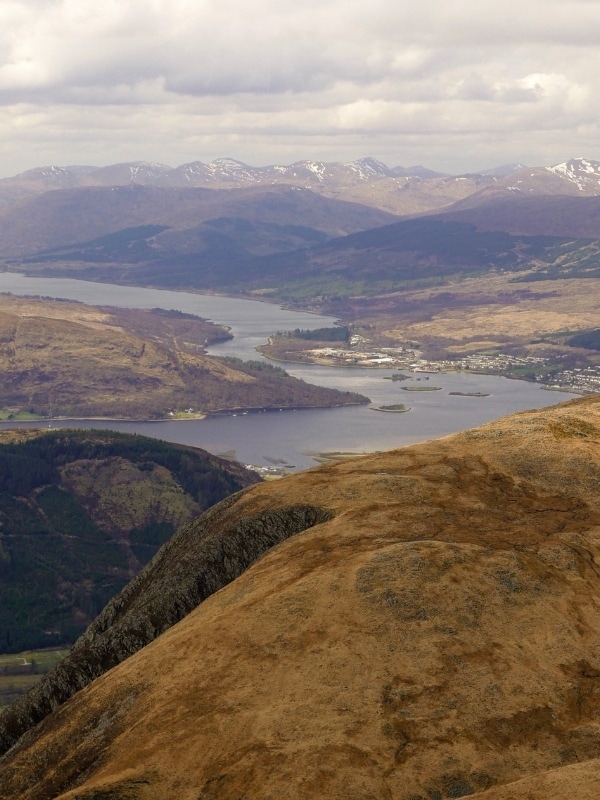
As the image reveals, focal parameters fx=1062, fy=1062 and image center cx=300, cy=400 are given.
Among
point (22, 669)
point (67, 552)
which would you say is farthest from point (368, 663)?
point (67, 552)

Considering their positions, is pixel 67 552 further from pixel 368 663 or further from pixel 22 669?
pixel 368 663

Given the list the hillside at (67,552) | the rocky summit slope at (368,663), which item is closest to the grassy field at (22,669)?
the hillside at (67,552)

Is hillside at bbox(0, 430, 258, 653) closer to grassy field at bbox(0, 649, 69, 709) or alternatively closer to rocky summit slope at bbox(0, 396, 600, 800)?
grassy field at bbox(0, 649, 69, 709)

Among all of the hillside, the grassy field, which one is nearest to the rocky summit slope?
the grassy field

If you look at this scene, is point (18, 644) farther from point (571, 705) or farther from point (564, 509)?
point (571, 705)

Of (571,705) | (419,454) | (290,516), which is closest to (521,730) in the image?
(571,705)

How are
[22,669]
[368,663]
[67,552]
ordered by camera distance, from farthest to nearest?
[67,552] < [22,669] < [368,663]

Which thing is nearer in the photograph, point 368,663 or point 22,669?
point 368,663

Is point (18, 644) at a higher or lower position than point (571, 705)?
lower
